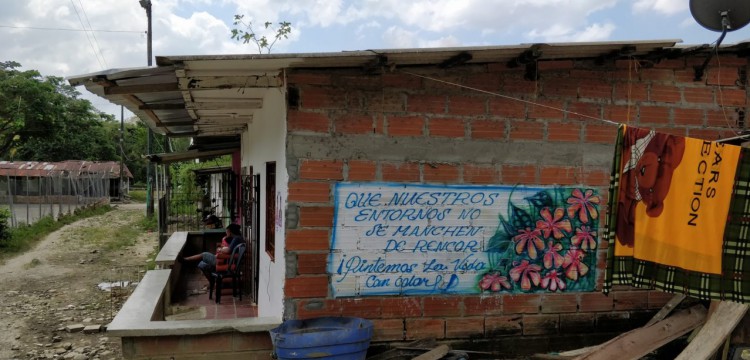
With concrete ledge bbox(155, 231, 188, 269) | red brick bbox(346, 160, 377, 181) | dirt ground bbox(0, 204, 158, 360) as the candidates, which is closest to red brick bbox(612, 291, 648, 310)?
red brick bbox(346, 160, 377, 181)

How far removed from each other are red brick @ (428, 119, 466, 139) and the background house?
0.01m

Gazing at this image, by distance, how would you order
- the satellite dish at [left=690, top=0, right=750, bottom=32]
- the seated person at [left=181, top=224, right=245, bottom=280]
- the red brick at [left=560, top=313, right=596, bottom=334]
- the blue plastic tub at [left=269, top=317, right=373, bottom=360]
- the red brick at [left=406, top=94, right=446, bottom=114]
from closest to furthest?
1. the satellite dish at [left=690, top=0, right=750, bottom=32]
2. the blue plastic tub at [left=269, top=317, right=373, bottom=360]
3. the red brick at [left=406, top=94, right=446, bottom=114]
4. the red brick at [left=560, top=313, right=596, bottom=334]
5. the seated person at [left=181, top=224, right=245, bottom=280]

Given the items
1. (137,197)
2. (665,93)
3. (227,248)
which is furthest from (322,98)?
(137,197)

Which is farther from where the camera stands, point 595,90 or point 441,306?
point 595,90

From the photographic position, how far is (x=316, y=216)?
4.50 meters

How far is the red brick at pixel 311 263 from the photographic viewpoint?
4492 mm

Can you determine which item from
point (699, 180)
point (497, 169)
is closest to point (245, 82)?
point (497, 169)

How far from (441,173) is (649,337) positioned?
2.13 metres

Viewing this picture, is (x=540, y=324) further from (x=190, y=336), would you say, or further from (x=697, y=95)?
(x=190, y=336)

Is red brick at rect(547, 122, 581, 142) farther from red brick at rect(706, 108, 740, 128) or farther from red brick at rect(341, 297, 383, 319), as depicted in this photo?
red brick at rect(341, 297, 383, 319)

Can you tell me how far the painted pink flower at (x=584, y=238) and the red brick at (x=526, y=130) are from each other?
0.90 m

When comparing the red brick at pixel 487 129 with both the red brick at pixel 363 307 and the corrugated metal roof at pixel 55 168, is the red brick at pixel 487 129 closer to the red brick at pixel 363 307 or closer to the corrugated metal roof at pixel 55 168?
the red brick at pixel 363 307

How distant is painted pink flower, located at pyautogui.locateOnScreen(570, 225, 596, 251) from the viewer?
4945 millimetres

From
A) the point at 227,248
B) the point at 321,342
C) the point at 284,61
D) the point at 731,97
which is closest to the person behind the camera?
the point at 321,342
